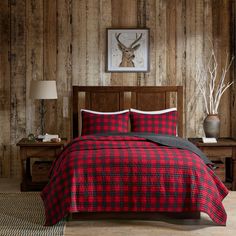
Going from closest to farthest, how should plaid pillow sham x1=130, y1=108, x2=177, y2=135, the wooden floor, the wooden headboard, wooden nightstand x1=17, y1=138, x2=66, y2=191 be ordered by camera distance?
the wooden floor
wooden nightstand x1=17, y1=138, x2=66, y2=191
plaid pillow sham x1=130, y1=108, x2=177, y2=135
the wooden headboard

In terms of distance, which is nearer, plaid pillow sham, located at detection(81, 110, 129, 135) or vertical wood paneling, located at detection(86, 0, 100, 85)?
plaid pillow sham, located at detection(81, 110, 129, 135)

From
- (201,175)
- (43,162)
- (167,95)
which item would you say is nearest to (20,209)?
(43,162)

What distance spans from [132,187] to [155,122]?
1754 millimetres

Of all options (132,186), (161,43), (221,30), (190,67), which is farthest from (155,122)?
(132,186)

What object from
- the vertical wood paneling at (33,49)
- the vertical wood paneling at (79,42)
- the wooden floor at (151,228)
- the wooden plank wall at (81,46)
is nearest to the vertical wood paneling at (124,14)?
the wooden plank wall at (81,46)

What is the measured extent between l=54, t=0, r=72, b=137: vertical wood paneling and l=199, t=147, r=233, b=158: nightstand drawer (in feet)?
5.92

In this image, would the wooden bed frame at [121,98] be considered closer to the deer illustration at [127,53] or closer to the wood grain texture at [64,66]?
the wood grain texture at [64,66]

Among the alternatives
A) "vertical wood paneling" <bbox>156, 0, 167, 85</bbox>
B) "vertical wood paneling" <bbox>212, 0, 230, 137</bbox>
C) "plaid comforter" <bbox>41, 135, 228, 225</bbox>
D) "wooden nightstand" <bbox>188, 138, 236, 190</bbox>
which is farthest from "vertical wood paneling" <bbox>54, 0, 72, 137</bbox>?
"plaid comforter" <bbox>41, 135, 228, 225</bbox>

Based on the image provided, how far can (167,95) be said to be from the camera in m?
6.50

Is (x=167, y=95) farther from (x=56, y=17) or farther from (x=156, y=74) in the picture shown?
(x=56, y=17)

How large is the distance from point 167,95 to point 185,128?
1.80ft

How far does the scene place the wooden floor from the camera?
4.31m

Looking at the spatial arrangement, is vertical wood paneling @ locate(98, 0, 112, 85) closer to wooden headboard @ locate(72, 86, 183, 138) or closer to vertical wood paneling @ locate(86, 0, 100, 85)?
vertical wood paneling @ locate(86, 0, 100, 85)

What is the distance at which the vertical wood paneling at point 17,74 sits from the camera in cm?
653
